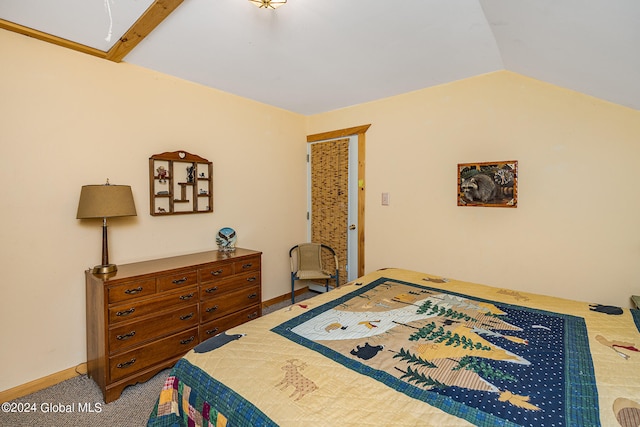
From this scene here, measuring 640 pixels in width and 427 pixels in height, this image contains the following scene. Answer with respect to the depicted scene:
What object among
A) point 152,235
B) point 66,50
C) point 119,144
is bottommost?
point 152,235

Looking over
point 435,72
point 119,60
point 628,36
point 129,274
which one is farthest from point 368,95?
point 129,274

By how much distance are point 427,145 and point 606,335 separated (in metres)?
2.08

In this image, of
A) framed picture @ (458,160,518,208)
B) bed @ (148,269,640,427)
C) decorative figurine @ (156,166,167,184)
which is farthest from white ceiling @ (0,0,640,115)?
bed @ (148,269,640,427)

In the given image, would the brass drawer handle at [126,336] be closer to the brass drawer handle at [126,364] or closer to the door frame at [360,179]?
the brass drawer handle at [126,364]

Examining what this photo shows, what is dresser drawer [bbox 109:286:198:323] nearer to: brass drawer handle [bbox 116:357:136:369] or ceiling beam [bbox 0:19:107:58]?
brass drawer handle [bbox 116:357:136:369]

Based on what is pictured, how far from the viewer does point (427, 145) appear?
305 centimetres

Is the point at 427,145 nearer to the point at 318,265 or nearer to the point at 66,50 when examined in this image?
the point at 318,265

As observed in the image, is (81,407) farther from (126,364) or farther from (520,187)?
(520,187)

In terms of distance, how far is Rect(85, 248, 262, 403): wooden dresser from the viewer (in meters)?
2.00

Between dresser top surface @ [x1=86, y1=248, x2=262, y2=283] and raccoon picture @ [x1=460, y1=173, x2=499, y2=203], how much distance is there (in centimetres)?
214

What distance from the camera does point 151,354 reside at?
7.19 feet

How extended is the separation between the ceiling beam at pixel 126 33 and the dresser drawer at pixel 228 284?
1.93 m

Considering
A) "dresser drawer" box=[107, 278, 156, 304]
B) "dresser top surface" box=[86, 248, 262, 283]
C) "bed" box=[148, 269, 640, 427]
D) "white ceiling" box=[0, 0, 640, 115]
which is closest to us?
"bed" box=[148, 269, 640, 427]

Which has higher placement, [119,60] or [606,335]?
[119,60]
